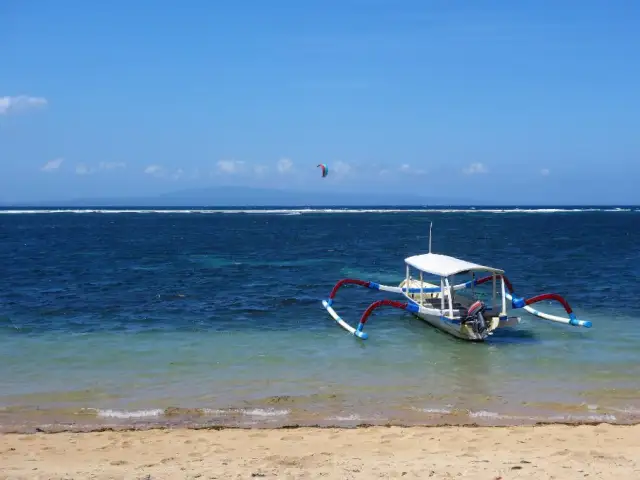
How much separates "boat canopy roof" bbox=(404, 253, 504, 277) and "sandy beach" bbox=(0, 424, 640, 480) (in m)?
8.30

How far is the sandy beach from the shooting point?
9.26m

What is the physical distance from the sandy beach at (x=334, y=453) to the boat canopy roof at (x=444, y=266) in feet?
27.2

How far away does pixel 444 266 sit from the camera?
20703 mm

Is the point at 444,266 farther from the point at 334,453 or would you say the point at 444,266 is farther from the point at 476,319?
the point at 334,453

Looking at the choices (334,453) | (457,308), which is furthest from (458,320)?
(334,453)

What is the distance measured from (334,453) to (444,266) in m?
11.2

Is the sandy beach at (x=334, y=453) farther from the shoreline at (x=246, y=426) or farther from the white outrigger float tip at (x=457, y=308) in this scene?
the white outrigger float tip at (x=457, y=308)

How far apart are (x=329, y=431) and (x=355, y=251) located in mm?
39669

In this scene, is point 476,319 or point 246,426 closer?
point 246,426

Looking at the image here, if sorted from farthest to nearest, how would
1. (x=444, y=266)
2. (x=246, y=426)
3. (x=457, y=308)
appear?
(x=457, y=308) → (x=444, y=266) → (x=246, y=426)

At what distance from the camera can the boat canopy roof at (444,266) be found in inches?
773

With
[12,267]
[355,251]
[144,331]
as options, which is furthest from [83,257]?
[144,331]

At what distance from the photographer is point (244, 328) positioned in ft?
68.6

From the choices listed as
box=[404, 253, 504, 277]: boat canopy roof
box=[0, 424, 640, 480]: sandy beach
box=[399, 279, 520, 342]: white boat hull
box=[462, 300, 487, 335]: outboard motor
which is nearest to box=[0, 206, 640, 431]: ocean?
box=[399, 279, 520, 342]: white boat hull
